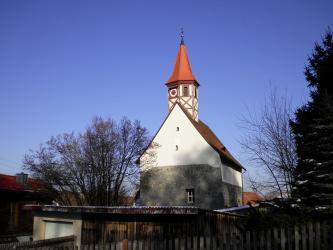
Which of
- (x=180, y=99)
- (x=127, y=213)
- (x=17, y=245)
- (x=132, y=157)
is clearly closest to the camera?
(x=17, y=245)

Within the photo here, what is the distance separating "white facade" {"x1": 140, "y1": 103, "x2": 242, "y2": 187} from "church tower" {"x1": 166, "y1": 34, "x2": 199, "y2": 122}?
8.07ft

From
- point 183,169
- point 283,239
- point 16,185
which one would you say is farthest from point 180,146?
point 283,239

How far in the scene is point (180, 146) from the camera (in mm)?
33531

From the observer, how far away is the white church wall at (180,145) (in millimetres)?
32719

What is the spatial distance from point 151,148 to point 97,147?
519 centimetres

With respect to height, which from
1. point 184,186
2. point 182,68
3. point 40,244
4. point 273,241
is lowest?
point 40,244

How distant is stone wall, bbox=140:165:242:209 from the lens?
31641 mm

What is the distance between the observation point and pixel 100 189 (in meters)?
30.2

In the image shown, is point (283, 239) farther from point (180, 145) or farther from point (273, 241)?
point (180, 145)

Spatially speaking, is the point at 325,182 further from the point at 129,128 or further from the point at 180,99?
the point at 180,99

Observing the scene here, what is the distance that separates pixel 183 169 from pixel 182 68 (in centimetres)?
1209

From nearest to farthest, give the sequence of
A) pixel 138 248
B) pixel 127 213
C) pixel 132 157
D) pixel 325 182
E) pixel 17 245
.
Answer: pixel 138 248
pixel 325 182
pixel 17 245
pixel 127 213
pixel 132 157

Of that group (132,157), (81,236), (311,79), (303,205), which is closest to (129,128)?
(132,157)

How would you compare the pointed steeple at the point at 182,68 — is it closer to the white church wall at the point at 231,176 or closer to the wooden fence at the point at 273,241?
the white church wall at the point at 231,176
